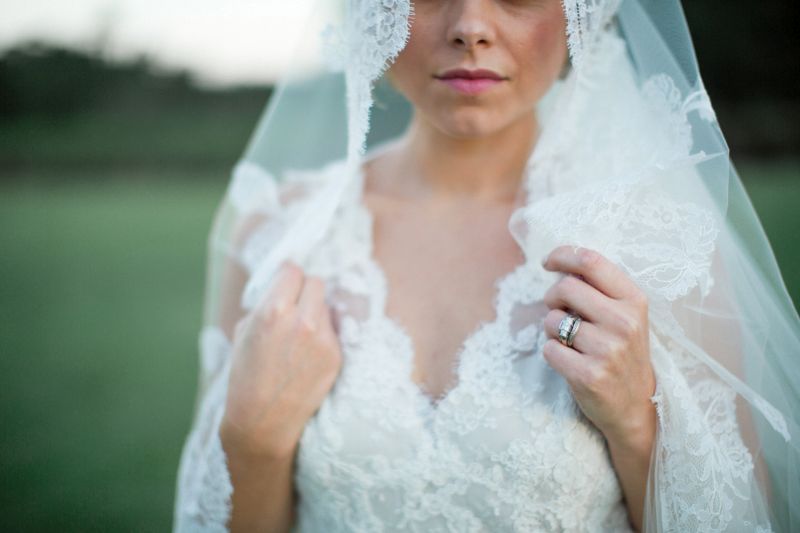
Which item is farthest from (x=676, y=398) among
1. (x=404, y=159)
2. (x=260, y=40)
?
(x=260, y=40)

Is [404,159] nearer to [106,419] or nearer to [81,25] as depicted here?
[106,419]

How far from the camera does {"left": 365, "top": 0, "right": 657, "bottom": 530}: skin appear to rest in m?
1.14

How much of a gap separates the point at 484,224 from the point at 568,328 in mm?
475

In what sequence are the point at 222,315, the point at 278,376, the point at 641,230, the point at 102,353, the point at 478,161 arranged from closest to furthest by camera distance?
1. the point at 641,230
2. the point at 278,376
3. the point at 478,161
4. the point at 222,315
5. the point at 102,353

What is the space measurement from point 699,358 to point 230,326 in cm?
120

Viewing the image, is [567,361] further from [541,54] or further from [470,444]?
[541,54]

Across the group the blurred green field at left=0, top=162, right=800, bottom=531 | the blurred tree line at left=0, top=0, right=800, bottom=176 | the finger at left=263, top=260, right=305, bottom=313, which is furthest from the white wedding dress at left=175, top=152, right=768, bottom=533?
the blurred tree line at left=0, top=0, right=800, bottom=176

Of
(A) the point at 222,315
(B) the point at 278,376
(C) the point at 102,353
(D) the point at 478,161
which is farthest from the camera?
(C) the point at 102,353

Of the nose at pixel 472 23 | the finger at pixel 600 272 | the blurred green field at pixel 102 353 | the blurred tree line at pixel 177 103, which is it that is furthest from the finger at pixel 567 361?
the blurred tree line at pixel 177 103

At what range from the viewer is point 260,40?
2229 millimetres

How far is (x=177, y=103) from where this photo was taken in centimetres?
1527

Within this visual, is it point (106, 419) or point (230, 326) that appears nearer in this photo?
point (230, 326)

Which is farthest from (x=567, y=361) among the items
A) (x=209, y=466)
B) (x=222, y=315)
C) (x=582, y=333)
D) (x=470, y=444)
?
(x=222, y=315)

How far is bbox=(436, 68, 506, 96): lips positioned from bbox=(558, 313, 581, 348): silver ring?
0.52 m
